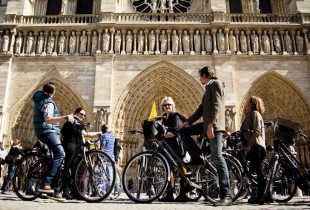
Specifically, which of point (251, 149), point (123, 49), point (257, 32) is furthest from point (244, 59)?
point (251, 149)

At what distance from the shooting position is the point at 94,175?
4.18 meters

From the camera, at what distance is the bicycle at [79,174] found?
4.13m

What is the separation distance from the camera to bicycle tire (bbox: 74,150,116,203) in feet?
13.4

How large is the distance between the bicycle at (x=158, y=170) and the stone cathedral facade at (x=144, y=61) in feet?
27.0

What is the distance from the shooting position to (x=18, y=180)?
14.0 ft

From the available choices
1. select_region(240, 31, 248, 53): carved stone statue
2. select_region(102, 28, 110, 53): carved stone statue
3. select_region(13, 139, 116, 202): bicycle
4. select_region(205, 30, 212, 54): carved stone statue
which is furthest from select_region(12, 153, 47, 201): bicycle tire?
select_region(240, 31, 248, 53): carved stone statue

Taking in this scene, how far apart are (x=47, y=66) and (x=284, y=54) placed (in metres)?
10.4

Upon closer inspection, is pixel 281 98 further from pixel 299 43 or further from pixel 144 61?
pixel 144 61

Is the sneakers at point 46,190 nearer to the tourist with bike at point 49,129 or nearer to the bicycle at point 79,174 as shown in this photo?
the tourist with bike at point 49,129

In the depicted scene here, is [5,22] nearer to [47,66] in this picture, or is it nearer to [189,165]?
[47,66]

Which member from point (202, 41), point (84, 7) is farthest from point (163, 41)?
point (84, 7)

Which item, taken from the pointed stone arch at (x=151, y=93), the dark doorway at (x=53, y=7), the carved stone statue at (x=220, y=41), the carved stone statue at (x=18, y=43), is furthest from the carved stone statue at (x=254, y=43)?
the carved stone statue at (x=18, y=43)

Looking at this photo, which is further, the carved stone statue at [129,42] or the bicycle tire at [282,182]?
the carved stone statue at [129,42]

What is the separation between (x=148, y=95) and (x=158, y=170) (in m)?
9.33
